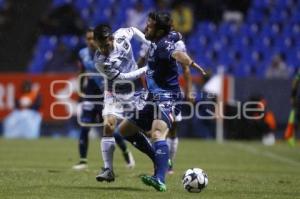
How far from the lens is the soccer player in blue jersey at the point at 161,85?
32.3 feet

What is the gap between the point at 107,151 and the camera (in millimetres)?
10570

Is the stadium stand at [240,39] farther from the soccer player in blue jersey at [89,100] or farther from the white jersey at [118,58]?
the white jersey at [118,58]

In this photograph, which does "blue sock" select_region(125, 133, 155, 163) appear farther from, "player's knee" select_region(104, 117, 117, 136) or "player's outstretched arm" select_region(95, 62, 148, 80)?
"player's outstretched arm" select_region(95, 62, 148, 80)

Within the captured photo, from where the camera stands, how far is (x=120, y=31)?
1063cm

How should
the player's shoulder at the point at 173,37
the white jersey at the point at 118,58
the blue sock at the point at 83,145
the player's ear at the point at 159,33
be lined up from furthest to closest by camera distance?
1. the blue sock at the point at 83,145
2. the white jersey at the point at 118,58
3. the player's shoulder at the point at 173,37
4. the player's ear at the point at 159,33

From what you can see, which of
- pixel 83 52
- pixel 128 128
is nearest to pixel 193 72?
pixel 83 52

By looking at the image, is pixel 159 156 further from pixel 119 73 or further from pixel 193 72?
pixel 193 72

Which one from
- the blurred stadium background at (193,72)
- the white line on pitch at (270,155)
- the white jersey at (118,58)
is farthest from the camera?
the blurred stadium background at (193,72)

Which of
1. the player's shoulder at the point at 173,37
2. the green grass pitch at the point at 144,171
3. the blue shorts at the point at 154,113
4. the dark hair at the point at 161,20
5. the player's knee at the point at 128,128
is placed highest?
the dark hair at the point at 161,20

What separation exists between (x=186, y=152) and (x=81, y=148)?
18.0ft

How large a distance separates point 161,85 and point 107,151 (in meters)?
1.18

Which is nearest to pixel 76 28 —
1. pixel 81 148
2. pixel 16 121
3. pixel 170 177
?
pixel 16 121

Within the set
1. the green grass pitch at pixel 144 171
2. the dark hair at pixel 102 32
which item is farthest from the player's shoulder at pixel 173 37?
the green grass pitch at pixel 144 171

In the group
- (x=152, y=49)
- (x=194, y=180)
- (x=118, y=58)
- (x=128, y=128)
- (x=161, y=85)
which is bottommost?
(x=194, y=180)
